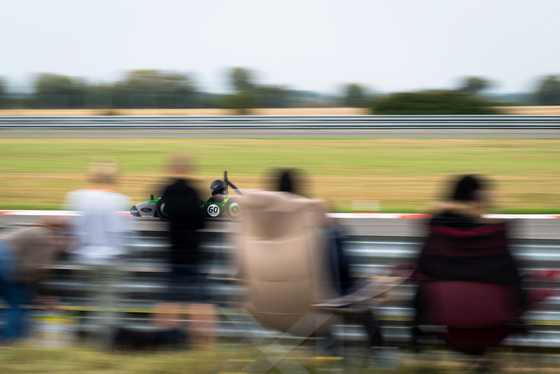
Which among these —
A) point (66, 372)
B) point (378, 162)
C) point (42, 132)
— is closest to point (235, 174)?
point (378, 162)

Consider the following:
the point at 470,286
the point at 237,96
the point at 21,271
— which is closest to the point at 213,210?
the point at 21,271

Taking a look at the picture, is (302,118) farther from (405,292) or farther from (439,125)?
(405,292)

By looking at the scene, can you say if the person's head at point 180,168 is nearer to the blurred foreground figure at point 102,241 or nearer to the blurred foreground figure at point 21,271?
the blurred foreground figure at point 102,241

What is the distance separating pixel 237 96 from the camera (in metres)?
21.4

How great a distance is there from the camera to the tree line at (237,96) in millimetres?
19016

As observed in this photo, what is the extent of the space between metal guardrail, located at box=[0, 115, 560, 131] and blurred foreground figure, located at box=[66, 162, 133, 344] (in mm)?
14204

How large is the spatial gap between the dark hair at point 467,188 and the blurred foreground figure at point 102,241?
2.21 meters

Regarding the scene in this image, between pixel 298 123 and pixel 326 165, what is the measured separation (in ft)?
17.9

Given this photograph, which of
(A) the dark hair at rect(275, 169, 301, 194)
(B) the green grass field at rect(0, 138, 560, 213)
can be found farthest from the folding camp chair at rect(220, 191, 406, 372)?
(B) the green grass field at rect(0, 138, 560, 213)

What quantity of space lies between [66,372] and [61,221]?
4.88 ft

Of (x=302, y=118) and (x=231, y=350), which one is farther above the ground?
(x=302, y=118)

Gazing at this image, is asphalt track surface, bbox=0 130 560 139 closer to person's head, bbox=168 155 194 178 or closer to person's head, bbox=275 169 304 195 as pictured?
person's head, bbox=168 155 194 178

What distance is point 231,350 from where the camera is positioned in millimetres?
3473

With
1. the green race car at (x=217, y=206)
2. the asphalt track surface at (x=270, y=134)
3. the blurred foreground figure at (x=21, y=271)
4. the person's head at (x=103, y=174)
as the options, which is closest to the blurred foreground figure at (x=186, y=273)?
the person's head at (x=103, y=174)
